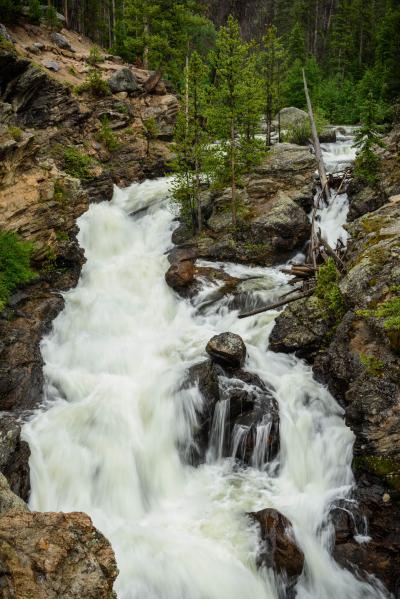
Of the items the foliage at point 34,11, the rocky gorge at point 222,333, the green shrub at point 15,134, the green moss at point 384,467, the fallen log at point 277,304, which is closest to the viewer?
the rocky gorge at point 222,333

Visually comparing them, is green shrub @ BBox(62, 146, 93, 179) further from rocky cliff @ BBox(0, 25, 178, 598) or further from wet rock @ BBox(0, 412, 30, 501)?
wet rock @ BBox(0, 412, 30, 501)

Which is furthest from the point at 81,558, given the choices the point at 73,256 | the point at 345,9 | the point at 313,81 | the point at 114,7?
the point at 345,9

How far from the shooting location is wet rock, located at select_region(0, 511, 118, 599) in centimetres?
430

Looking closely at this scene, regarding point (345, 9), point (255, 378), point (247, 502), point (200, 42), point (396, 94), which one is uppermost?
point (345, 9)

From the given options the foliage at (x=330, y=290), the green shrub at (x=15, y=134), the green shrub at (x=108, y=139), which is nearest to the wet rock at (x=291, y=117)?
the green shrub at (x=108, y=139)

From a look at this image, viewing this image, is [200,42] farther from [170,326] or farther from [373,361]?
[373,361]

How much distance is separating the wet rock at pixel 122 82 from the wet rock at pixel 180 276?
18881mm

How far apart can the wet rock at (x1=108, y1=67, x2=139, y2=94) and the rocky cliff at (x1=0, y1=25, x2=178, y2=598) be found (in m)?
0.08

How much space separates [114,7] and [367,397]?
169 feet

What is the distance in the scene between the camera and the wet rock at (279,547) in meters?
8.28

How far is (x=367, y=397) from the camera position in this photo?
374 inches

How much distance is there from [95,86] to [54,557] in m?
30.5

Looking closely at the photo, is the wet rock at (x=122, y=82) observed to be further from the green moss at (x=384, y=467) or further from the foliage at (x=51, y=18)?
the green moss at (x=384, y=467)

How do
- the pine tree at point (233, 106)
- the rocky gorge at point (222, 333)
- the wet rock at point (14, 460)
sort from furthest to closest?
1. the pine tree at point (233, 106)
2. the wet rock at point (14, 460)
3. the rocky gorge at point (222, 333)
